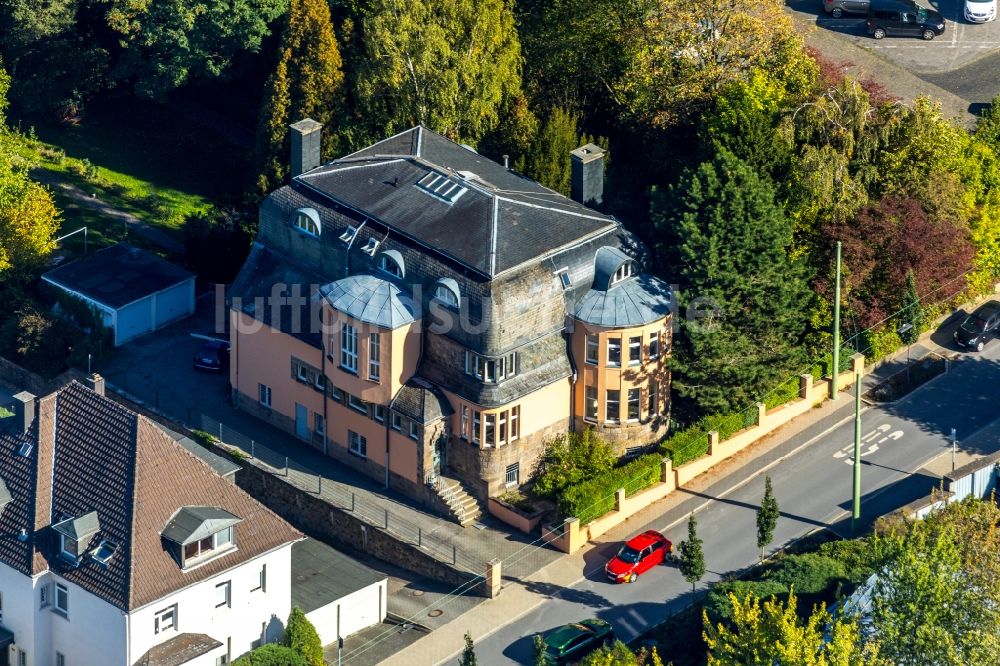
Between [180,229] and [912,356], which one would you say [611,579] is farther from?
[180,229]

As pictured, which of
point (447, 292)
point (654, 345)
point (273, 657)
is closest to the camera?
point (273, 657)

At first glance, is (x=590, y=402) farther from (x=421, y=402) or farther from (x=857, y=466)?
(x=857, y=466)

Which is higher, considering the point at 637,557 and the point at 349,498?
the point at 637,557

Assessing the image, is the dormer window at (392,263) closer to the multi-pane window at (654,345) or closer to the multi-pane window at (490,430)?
the multi-pane window at (490,430)

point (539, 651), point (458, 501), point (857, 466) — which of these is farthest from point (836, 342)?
Answer: point (539, 651)

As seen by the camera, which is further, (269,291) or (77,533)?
(269,291)

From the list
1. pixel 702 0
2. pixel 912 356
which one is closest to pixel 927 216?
pixel 912 356

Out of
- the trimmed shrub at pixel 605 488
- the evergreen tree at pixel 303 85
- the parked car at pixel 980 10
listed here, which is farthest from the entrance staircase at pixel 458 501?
the parked car at pixel 980 10

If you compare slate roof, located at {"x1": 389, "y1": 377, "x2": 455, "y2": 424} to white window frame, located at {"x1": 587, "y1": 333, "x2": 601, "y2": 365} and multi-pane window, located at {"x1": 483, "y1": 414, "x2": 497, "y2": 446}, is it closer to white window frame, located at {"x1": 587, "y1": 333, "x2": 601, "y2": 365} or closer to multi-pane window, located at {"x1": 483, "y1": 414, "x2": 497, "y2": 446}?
multi-pane window, located at {"x1": 483, "y1": 414, "x2": 497, "y2": 446}
